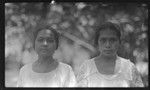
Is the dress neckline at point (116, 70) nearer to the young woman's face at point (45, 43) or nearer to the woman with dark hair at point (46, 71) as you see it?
the woman with dark hair at point (46, 71)

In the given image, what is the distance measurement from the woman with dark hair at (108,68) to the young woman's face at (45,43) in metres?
0.29

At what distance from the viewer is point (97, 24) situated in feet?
6.52

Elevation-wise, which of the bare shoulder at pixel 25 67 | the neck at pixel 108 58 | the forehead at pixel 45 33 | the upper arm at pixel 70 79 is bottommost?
the upper arm at pixel 70 79

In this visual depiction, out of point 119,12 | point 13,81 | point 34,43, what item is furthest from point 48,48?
point 119,12

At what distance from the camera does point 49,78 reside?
1966 mm

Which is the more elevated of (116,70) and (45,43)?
(45,43)

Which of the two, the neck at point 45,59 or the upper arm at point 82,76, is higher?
the neck at point 45,59

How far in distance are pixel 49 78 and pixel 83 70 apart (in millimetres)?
285

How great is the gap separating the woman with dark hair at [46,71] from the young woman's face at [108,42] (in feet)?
1.03

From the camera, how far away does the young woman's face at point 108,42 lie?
193 centimetres

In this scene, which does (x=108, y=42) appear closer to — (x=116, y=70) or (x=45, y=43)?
(x=116, y=70)

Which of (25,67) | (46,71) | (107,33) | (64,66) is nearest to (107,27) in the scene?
(107,33)

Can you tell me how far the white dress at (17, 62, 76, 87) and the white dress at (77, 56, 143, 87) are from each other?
0.08 meters

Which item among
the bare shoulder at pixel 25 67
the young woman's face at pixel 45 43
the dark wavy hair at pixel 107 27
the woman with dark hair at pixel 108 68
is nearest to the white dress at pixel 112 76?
the woman with dark hair at pixel 108 68
